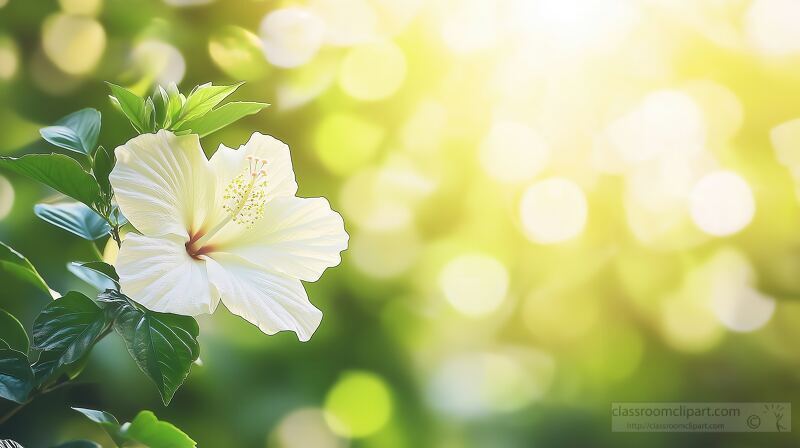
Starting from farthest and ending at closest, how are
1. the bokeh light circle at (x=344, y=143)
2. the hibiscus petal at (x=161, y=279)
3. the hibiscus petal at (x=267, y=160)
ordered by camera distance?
the bokeh light circle at (x=344, y=143)
the hibiscus petal at (x=267, y=160)
the hibiscus petal at (x=161, y=279)

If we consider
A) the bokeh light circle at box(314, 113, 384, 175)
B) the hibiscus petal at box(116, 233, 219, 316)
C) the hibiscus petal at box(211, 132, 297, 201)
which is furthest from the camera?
the bokeh light circle at box(314, 113, 384, 175)

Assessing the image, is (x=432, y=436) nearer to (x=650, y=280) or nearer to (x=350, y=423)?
(x=350, y=423)

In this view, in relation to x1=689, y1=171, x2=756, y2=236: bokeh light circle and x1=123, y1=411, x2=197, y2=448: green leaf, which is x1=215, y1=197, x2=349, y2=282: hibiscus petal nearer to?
x1=123, y1=411, x2=197, y2=448: green leaf

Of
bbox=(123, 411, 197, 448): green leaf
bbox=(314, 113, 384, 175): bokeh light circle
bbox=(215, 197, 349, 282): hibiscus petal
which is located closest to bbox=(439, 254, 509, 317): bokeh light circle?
bbox=(314, 113, 384, 175): bokeh light circle

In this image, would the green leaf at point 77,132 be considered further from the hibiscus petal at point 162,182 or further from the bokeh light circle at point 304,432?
the bokeh light circle at point 304,432

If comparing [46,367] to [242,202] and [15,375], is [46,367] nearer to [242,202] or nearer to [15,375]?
[15,375]

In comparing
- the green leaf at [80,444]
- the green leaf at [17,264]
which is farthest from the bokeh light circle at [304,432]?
the green leaf at [17,264]

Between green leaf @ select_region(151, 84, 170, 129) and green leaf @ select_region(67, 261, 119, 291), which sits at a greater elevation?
green leaf @ select_region(151, 84, 170, 129)
